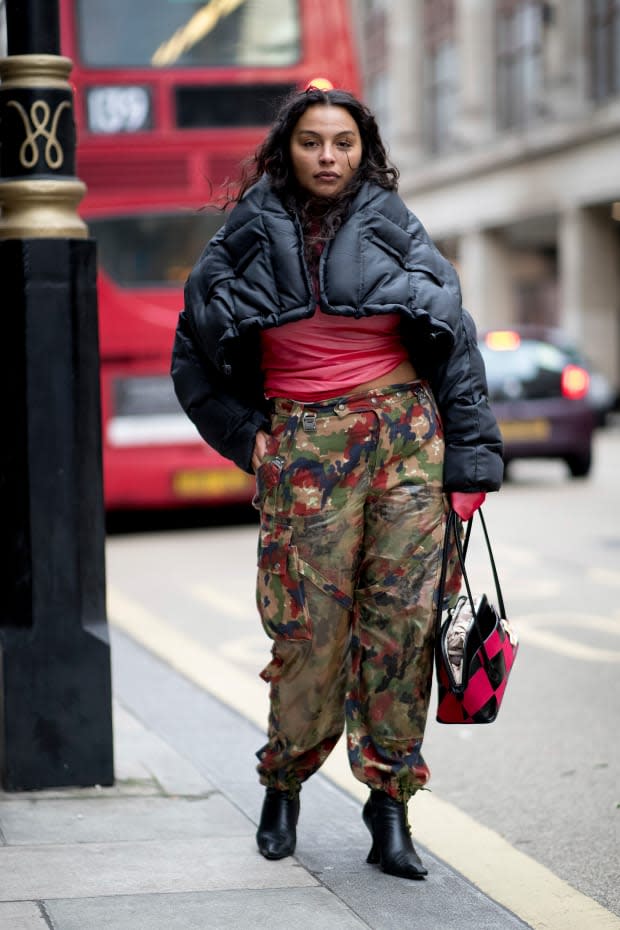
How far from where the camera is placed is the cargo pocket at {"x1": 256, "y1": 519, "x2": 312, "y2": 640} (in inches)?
144

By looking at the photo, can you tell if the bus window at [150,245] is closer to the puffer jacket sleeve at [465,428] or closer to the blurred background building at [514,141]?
the puffer jacket sleeve at [465,428]

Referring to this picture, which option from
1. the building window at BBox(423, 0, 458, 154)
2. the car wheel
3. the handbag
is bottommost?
the car wheel

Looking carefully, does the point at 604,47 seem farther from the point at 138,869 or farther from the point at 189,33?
the point at 138,869

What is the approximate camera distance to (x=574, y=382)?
1502cm

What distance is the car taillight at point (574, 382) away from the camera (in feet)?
49.2

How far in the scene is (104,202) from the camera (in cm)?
1175

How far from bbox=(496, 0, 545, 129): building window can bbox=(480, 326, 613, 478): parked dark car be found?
71.4ft

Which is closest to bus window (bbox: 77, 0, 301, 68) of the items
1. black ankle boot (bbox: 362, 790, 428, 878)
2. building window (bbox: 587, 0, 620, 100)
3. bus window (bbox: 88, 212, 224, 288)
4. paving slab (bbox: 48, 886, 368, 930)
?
bus window (bbox: 88, 212, 224, 288)

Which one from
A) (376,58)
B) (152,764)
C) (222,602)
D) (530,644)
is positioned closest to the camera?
(152,764)

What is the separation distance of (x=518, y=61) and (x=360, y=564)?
3563 centimetres

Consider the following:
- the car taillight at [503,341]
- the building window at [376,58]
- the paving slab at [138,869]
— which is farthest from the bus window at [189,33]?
the building window at [376,58]

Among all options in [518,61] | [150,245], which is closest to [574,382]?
[150,245]

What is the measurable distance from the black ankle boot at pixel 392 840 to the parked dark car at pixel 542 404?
1130cm

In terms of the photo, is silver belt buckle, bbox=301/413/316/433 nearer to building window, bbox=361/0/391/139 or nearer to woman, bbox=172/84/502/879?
woman, bbox=172/84/502/879
